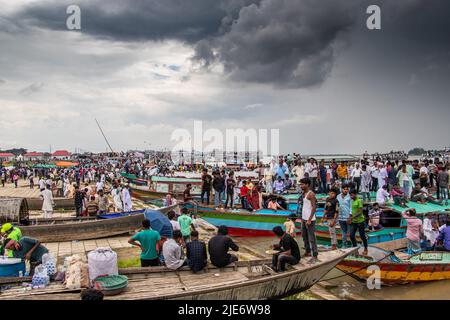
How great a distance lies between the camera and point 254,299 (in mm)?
7234

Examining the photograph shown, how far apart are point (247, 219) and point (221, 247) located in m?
7.38

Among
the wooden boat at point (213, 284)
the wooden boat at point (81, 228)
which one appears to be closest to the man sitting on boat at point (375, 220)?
the wooden boat at point (213, 284)

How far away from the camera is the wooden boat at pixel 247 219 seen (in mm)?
15008

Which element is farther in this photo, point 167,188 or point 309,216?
point 167,188

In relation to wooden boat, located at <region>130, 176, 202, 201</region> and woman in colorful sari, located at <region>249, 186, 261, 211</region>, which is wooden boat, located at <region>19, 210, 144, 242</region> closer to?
woman in colorful sari, located at <region>249, 186, 261, 211</region>

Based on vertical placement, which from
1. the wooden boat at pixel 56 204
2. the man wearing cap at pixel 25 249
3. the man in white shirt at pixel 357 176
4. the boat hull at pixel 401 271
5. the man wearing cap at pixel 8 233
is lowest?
the boat hull at pixel 401 271

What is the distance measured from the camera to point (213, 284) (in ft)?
23.8

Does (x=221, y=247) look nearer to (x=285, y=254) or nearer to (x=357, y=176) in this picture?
(x=285, y=254)

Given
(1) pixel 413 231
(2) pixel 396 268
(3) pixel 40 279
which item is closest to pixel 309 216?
(2) pixel 396 268

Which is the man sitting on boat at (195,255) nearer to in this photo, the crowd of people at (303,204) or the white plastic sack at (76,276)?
the crowd of people at (303,204)

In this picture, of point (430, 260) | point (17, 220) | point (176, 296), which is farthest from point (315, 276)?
point (17, 220)

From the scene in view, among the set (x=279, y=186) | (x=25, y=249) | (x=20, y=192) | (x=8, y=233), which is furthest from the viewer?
(x=20, y=192)

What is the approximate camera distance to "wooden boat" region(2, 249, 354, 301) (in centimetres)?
652

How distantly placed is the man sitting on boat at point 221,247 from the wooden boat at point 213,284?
19 centimetres
